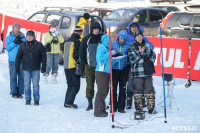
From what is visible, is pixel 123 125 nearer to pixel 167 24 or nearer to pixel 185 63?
pixel 185 63

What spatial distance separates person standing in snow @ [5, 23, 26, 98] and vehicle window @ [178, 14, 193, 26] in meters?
6.29

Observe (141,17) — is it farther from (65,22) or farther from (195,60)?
(195,60)

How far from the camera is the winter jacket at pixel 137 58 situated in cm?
818

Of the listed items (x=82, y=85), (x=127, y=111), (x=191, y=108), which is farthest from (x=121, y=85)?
(x=82, y=85)

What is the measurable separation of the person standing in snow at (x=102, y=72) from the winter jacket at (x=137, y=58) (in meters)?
0.38

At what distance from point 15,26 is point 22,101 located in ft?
5.88

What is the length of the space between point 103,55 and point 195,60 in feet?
14.8

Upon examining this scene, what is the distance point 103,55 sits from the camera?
26.5 ft

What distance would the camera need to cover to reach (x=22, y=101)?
961cm

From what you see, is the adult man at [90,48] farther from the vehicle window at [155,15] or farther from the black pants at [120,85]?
the vehicle window at [155,15]

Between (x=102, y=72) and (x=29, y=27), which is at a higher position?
(x=29, y=27)

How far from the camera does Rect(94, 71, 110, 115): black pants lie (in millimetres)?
8203

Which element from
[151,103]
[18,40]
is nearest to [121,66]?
[151,103]

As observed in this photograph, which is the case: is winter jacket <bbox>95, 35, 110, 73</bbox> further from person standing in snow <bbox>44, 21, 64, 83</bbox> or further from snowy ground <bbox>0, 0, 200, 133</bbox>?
person standing in snow <bbox>44, 21, 64, 83</bbox>
